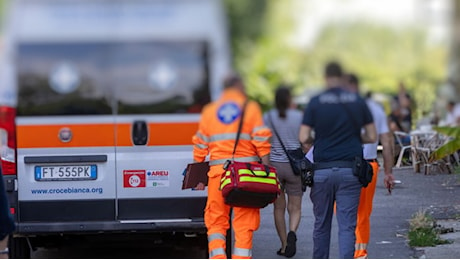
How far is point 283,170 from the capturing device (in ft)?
33.1

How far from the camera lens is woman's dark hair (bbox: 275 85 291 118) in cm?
915

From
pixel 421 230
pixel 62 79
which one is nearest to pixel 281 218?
pixel 421 230

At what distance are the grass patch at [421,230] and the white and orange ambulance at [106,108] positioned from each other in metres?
2.10

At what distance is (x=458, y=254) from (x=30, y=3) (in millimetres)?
4286

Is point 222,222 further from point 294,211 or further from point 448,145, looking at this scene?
point 448,145

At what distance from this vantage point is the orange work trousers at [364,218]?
934 cm

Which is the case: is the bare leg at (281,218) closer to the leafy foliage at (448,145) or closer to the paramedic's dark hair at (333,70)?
the leafy foliage at (448,145)

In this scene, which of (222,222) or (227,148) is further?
(222,222)

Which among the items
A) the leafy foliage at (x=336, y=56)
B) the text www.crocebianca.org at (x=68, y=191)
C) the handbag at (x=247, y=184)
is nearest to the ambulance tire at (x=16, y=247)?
the text www.crocebianca.org at (x=68, y=191)

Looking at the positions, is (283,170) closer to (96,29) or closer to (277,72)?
(96,29)

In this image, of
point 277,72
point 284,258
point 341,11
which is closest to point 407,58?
point 277,72

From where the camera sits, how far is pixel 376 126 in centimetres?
903

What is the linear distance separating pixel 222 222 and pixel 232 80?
1125 millimetres

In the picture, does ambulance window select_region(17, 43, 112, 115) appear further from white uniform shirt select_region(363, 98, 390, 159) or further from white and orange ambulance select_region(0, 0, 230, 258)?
white uniform shirt select_region(363, 98, 390, 159)
